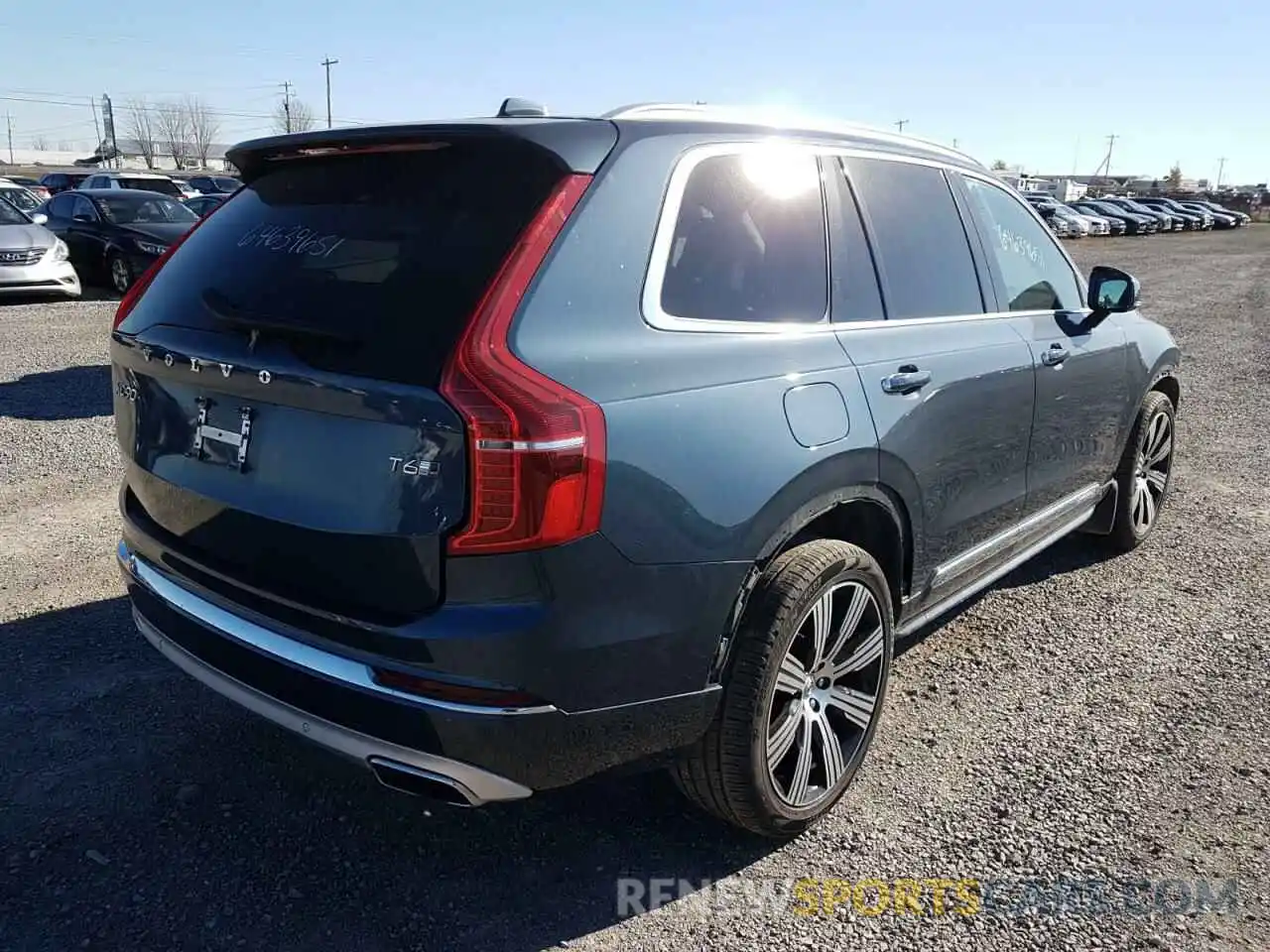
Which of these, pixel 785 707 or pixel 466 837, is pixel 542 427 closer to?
pixel 785 707

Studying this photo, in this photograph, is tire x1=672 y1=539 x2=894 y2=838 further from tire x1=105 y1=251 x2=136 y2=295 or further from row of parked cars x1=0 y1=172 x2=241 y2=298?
tire x1=105 y1=251 x2=136 y2=295

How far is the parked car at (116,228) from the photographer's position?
14.1m

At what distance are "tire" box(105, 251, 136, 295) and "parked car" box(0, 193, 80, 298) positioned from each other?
85 cm

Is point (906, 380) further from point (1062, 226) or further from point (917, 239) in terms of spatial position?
point (1062, 226)

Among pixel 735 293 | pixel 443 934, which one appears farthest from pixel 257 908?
pixel 735 293

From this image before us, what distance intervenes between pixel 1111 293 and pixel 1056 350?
56cm

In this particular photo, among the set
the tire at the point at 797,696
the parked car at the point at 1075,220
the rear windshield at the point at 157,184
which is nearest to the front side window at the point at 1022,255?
the tire at the point at 797,696

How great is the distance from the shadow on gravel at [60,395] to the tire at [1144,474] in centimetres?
648

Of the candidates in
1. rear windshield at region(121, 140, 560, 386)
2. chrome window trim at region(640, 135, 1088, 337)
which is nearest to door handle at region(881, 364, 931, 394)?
chrome window trim at region(640, 135, 1088, 337)

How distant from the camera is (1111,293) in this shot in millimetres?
4266

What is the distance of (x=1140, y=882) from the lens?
2.69m

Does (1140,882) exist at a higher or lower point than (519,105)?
lower

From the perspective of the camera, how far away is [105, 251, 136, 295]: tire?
559 inches

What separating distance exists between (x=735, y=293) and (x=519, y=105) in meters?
0.82
